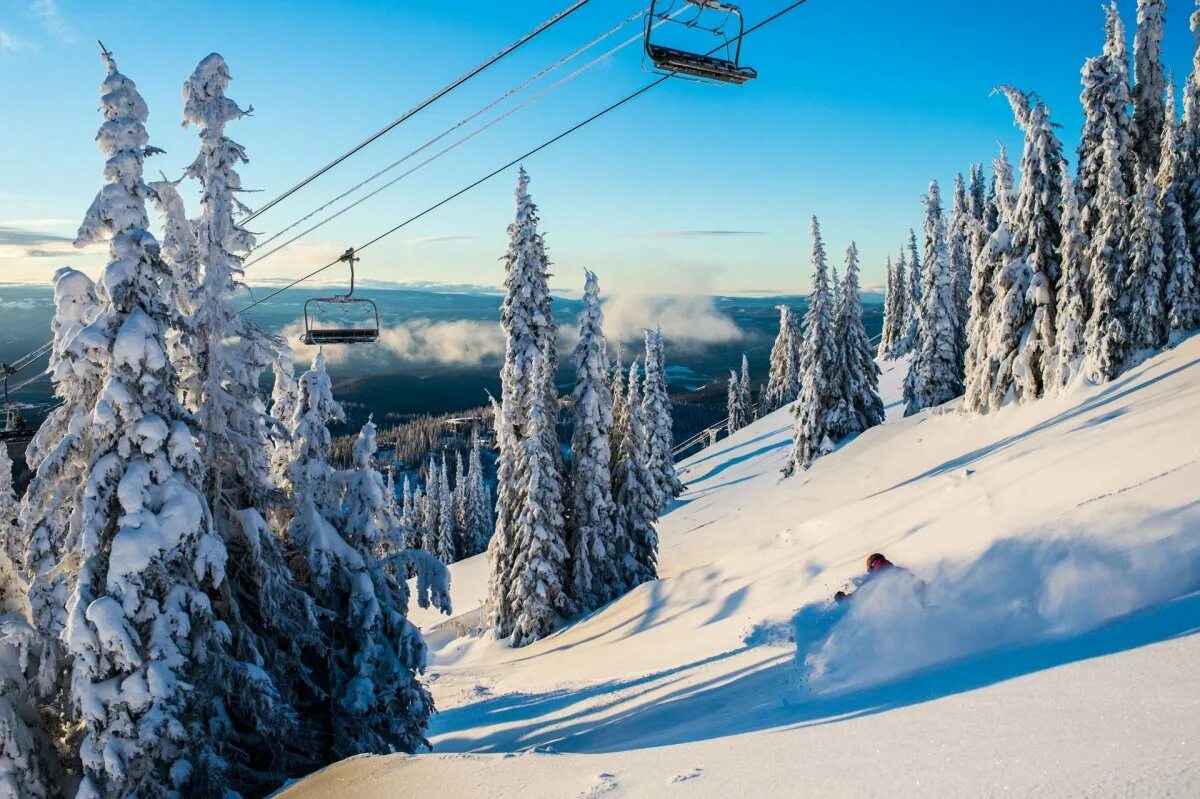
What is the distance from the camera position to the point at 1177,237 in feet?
87.3

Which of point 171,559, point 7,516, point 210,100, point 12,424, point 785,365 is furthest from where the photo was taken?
point 785,365

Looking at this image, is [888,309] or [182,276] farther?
[888,309]

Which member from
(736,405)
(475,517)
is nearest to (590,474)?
(475,517)

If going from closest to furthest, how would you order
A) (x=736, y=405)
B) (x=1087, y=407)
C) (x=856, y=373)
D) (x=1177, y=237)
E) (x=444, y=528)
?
(x=1087, y=407)
(x=1177, y=237)
(x=856, y=373)
(x=444, y=528)
(x=736, y=405)

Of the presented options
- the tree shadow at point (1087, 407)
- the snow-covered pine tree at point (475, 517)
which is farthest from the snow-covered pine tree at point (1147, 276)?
the snow-covered pine tree at point (475, 517)

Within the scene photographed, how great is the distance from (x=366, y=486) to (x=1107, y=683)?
12.1m

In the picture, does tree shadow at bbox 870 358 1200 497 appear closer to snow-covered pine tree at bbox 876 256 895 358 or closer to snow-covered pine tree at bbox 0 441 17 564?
snow-covered pine tree at bbox 0 441 17 564

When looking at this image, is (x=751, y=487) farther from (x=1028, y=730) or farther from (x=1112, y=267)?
(x=1028, y=730)

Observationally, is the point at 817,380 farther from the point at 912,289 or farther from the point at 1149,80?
the point at 912,289

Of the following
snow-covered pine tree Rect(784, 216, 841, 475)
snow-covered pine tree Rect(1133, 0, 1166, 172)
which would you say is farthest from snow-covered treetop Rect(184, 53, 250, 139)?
snow-covered pine tree Rect(784, 216, 841, 475)

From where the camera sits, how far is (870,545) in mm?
21375

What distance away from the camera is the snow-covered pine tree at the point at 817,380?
44969mm

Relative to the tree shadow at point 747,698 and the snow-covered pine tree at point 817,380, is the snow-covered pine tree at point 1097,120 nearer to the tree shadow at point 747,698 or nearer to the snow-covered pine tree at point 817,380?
the snow-covered pine tree at point 817,380

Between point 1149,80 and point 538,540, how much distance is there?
1287 inches
